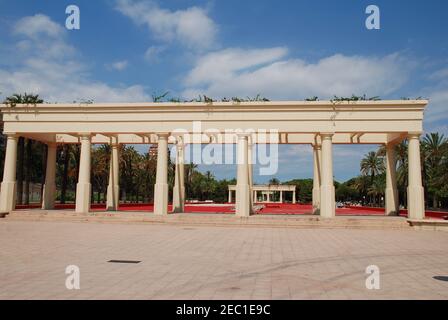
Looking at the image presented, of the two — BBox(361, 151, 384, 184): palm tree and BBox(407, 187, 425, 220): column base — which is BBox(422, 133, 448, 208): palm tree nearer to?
BBox(361, 151, 384, 184): palm tree

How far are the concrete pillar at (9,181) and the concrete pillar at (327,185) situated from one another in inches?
798

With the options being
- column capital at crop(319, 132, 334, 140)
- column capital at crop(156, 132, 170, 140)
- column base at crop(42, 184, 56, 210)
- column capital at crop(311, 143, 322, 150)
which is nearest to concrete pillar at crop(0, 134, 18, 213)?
column base at crop(42, 184, 56, 210)

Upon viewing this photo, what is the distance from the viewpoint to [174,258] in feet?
37.8

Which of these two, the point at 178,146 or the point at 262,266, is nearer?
the point at 262,266

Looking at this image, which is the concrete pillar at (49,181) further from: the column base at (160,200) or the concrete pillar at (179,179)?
A: the column base at (160,200)

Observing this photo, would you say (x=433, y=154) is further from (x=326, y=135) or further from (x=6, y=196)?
(x=6, y=196)

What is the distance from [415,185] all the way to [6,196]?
1025 inches

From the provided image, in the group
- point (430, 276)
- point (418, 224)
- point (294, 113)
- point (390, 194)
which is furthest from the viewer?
point (390, 194)

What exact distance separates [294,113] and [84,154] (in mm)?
14031

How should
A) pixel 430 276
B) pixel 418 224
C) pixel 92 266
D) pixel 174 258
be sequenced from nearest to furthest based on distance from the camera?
pixel 430 276 → pixel 92 266 → pixel 174 258 → pixel 418 224

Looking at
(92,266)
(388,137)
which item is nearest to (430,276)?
(92,266)

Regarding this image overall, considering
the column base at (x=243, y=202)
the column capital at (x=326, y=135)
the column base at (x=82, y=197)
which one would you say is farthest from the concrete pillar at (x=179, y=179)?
the column capital at (x=326, y=135)

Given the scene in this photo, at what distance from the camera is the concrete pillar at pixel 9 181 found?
26.0 meters
